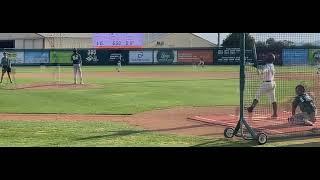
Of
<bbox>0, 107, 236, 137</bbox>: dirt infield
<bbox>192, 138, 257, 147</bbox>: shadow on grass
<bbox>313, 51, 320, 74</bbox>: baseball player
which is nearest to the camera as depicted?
<bbox>192, 138, 257, 147</bbox>: shadow on grass

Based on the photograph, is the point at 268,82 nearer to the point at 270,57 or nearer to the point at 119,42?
the point at 270,57

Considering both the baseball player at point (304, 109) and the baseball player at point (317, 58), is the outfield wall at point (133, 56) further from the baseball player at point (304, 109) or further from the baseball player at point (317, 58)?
the baseball player at point (304, 109)

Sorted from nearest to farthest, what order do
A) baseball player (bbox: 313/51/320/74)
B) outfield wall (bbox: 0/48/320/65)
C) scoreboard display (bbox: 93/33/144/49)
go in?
1. baseball player (bbox: 313/51/320/74)
2. outfield wall (bbox: 0/48/320/65)
3. scoreboard display (bbox: 93/33/144/49)

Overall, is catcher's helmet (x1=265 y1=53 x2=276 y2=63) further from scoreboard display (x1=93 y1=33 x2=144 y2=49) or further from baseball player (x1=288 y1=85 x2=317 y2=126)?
scoreboard display (x1=93 y1=33 x2=144 y2=49)

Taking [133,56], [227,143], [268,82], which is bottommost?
[227,143]

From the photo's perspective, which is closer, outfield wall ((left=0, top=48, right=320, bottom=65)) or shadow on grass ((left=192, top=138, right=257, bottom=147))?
shadow on grass ((left=192, top=138, right=257, bottom=147))

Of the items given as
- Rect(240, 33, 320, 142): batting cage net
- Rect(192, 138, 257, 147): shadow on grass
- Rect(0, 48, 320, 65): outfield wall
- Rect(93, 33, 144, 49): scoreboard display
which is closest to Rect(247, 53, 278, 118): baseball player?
Rect(240, 33, 320, 142): batting cage net

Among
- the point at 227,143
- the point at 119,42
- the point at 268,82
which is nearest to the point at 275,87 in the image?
the point at 268,82

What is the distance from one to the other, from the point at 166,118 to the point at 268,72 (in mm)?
2821

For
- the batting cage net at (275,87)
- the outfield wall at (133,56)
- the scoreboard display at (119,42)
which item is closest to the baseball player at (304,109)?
the batting cage net at (275,87)

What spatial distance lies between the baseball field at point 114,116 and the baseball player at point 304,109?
1.58 meters

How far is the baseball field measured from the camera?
31.9ft

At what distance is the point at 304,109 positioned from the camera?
450 inches

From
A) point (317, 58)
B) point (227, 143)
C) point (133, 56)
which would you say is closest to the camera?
point (227, 143)
